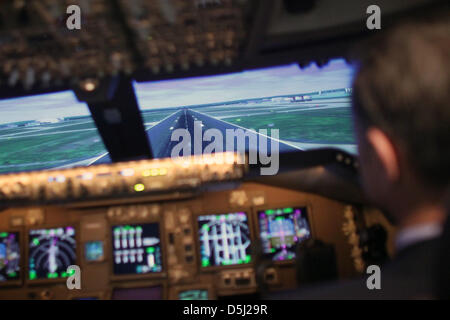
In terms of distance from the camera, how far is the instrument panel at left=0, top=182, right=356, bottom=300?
3.26m

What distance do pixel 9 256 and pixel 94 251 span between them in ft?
2.59

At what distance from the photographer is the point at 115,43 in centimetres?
178

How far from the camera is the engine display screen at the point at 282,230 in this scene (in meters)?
3.25

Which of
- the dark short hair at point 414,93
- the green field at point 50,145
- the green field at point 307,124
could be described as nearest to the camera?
the dark short hair at point 414,93

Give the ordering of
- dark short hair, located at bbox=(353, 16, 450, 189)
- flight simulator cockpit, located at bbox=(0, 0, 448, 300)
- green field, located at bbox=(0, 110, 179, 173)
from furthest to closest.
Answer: green field, located at bbox=(0, 110, 179, 173), flight simulator cockpit, located at bbox=(0, 0, 448, 300), dark short hair, located at bbox=(353, 16, 450, 189)

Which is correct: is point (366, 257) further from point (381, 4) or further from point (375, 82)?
point (375, 82)

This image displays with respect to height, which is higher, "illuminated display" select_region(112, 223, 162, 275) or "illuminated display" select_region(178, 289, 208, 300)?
"illuminated display" select_region(112, 223, 162, 275)

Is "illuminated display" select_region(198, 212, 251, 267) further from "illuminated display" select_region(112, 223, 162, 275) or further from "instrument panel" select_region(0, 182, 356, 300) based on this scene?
"illuminated display" select_region(112, 223, 162, 275)

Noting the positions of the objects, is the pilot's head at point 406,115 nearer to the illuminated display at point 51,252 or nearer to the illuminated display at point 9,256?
the illuminated display at point 51,252

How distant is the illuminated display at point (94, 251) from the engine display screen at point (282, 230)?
145 cm

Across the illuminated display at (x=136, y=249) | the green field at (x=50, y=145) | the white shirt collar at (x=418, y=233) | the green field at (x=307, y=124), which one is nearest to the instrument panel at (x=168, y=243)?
the illuminated display at (x=136, y=249)

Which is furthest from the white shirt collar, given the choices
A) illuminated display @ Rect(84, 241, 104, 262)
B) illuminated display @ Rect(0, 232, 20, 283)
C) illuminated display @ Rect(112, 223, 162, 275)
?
illuminated display @ Rect(0, 232, 20, 283)

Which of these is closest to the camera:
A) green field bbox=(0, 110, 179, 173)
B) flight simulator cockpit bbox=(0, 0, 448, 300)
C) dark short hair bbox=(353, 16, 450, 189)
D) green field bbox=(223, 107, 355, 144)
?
dark short hair bbox=(353, 16, 450, 189)

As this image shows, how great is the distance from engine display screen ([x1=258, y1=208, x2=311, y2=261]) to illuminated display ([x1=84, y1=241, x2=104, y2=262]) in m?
1.45
